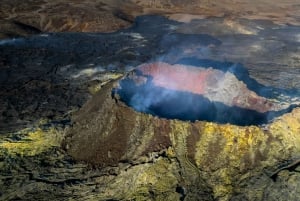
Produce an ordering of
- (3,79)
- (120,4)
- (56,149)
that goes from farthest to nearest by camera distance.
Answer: (120,4) < (3,79) < (56,149)

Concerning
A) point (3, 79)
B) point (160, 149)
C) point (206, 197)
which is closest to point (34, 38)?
point (3, 79)

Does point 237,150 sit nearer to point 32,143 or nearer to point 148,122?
point 148,122

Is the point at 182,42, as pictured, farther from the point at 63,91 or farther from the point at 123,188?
the point at 123,188

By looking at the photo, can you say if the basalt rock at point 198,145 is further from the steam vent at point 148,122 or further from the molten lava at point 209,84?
the molten lava at point 209,84

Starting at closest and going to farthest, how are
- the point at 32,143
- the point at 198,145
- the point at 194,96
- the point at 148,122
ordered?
the point at 198,145
the point at 148,122
the point at 32,143
the point at 194,96

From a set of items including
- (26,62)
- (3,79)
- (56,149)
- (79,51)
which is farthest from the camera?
(79,51)

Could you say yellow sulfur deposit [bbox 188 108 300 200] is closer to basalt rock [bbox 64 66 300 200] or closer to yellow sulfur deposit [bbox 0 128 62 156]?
basalt rock [bbox 64 66 300 200]

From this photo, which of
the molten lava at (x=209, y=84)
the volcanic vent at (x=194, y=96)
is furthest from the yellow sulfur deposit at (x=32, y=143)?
the molten lava at (x=209, y=84)

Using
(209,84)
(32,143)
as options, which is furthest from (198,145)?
(32,143)
